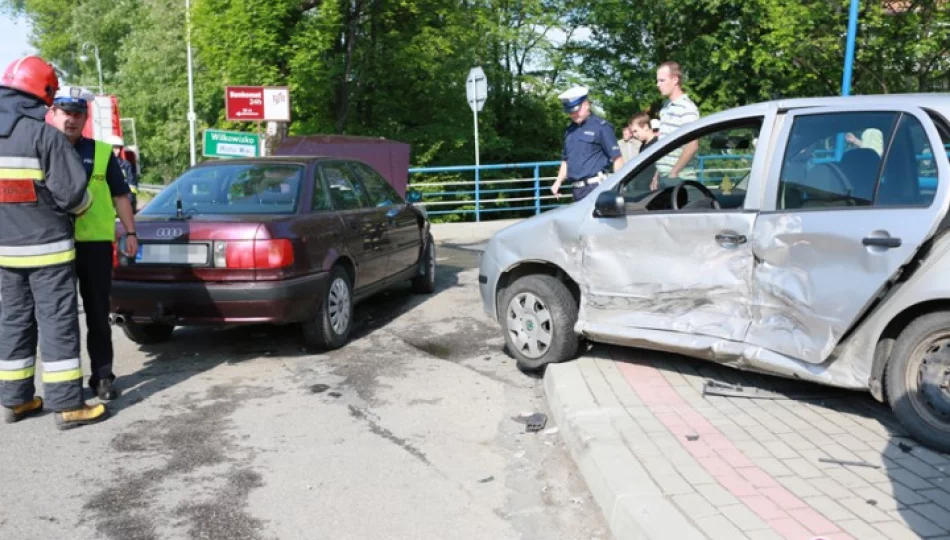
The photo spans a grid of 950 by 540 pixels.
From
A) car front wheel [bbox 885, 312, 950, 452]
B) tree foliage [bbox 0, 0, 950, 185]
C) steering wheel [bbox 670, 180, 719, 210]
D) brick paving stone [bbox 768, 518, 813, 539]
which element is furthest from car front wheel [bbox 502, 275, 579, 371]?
tree foliage [bbox 0, 0, 950, 185]

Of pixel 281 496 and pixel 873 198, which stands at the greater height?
pixel 873 198

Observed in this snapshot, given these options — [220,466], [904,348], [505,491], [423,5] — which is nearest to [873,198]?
[904,348]

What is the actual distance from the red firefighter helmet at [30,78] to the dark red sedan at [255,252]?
155 centimetres

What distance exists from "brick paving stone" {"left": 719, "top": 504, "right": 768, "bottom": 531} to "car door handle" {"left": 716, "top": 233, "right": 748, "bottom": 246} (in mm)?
1728

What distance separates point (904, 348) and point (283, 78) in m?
17.5

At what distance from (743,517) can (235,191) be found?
478 centimetres

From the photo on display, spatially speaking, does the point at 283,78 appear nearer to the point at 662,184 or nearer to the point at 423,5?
the point at 423,5

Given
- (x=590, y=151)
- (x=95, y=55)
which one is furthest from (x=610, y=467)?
(x=95, y=55)

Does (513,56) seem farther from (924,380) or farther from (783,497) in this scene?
(783,497)

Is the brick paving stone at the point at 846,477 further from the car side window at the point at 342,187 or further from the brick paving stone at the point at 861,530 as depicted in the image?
the car side window at the point at 342,187

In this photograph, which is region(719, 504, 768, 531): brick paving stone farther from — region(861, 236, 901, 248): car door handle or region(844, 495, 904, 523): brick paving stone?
region(861, 236, 901, 248): car door handle

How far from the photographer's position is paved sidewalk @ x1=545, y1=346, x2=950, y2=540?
3219 millimetres

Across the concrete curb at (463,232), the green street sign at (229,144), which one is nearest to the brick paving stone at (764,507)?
the green street sign at (229,144)

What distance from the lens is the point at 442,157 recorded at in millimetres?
25719
